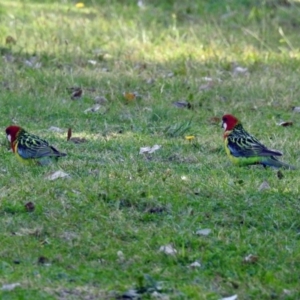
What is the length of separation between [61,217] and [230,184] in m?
1.36

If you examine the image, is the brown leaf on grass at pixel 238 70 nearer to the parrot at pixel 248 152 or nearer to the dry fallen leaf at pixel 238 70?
the dry fallen leaf at pixel 238 70

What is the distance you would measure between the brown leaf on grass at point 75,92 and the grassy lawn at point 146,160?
0.12 ft

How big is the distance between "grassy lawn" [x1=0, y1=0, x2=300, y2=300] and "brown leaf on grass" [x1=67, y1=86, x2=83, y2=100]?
0.04 m

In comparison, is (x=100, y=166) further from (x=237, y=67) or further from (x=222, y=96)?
(x=237, y=67)

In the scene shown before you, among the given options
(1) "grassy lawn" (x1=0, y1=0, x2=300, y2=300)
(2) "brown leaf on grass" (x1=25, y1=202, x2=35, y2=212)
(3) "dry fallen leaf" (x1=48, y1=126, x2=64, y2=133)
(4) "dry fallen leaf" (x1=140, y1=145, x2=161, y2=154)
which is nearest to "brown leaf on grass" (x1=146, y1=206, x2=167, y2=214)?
(1) "grassy lawn" (x1=0, y1=0, x2=300, y2=300)

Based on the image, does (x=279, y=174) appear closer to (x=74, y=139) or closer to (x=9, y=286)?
(x=74, y=139)

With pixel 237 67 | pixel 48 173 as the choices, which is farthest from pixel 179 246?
pixel 237 67

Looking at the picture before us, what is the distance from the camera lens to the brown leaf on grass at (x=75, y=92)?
9711 millimetres

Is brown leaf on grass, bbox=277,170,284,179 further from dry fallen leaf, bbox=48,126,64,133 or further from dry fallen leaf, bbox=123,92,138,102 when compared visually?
dry fallen leaf, bbox=123,92,138,102

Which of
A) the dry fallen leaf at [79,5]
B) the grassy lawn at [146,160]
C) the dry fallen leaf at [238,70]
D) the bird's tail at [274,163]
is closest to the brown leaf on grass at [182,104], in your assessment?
the grassy lawn at [146,160]

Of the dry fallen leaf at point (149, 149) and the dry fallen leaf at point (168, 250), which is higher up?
the dry fallen leaf at point (168, 250)

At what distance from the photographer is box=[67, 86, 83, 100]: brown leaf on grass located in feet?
31.9

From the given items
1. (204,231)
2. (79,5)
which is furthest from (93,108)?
(79,5)

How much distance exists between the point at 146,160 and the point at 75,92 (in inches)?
98.5
